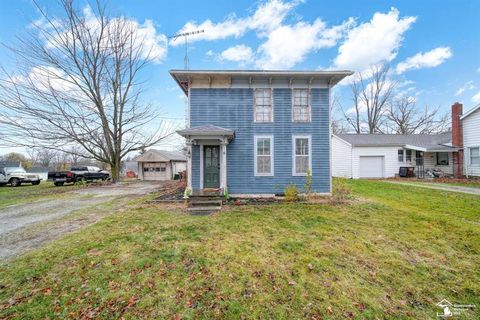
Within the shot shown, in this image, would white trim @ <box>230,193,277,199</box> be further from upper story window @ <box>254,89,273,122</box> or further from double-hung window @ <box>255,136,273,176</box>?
upper story window @ <box>254,89,273,122</box>

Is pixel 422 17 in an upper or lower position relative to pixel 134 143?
upper

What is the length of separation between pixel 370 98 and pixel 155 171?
32108mm

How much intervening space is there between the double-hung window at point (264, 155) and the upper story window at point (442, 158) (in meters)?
18.7

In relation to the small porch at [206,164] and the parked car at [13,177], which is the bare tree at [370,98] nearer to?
the small porch at [206,164]

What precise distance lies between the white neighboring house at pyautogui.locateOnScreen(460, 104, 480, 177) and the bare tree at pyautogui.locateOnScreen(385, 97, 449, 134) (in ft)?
53.9

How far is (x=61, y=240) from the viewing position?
4.77 m

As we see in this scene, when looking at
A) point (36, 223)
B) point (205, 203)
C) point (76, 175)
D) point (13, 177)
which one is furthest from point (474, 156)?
point (13, 177)

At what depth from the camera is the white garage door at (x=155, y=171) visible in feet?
81.5

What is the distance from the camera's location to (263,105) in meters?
9.53

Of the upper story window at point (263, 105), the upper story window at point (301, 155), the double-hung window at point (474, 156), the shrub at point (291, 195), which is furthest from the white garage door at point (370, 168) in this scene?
the upper story window at point (263, 105)

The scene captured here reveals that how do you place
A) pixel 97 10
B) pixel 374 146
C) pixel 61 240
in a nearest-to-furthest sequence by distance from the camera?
pixel 61 240
pixel 97 10
pixel 374 146

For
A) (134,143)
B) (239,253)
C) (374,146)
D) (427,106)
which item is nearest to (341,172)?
(374,146)

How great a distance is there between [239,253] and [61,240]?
413 centimetres

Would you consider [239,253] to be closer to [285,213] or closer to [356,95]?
[285,213]
